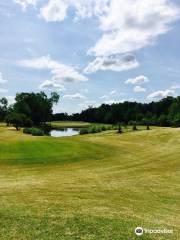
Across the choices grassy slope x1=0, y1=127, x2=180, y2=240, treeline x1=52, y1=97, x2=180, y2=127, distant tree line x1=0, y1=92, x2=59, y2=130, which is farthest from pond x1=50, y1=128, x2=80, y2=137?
grassy slope x1=0, y1=127, x2=180, y2=240

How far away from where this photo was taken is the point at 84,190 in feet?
57.6

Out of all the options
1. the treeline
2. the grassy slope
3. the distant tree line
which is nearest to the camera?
the grassy slope

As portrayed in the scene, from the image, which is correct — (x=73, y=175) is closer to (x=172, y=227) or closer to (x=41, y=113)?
(x=172, y=227)

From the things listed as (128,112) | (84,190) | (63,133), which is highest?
(128,112)

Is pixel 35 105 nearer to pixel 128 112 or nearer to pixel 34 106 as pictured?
pixel 34 106

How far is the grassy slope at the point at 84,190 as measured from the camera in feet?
35.5

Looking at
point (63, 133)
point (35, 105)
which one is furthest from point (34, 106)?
point (63, 133)

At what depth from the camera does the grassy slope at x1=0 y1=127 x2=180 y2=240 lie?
10813 mm

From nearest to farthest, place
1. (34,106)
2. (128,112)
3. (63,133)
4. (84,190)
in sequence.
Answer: (84,190), (63,133), (34,106), (128,112)

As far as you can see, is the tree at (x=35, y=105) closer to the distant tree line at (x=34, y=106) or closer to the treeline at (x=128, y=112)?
the distant tree line at (x=34, y=106)

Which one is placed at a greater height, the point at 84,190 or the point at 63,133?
the point at 63,133

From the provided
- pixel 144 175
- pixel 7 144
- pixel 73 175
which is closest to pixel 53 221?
pixel 73 175

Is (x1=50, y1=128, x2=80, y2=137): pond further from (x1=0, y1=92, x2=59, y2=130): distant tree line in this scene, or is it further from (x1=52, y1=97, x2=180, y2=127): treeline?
(x1=52, y1=97, x2=180, y2=127): treeline

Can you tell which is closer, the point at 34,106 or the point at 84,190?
the point at 84,190
